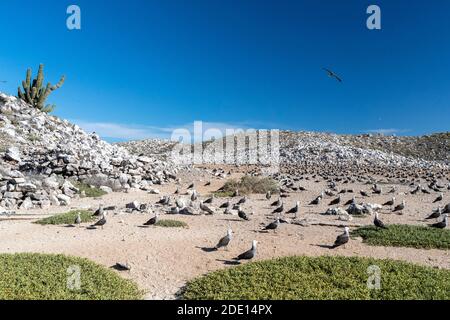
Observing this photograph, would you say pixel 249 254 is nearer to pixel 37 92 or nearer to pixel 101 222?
pixel 101 222

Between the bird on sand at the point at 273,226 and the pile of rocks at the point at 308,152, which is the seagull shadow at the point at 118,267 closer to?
the bird on sand at the point at 273,226

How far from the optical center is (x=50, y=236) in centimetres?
1478

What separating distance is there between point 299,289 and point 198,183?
26.0 meters

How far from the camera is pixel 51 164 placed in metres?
28.9

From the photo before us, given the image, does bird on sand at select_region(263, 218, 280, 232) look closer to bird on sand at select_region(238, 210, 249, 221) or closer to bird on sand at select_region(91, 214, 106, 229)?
bird on sand at select_region(238, 210, 249, 221)

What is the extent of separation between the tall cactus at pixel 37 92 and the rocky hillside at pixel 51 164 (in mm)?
3573

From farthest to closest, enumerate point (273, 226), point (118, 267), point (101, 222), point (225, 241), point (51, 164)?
point (51, 164), point (101, 222), point (273, 226), point (225, 241), point (118, 267)

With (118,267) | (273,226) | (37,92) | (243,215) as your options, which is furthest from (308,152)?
(118,267)

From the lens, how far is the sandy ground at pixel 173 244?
11508 mm

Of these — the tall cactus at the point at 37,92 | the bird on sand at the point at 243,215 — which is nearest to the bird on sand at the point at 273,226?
the bird on sand at the point at 243,215

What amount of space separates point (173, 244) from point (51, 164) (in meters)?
18.7

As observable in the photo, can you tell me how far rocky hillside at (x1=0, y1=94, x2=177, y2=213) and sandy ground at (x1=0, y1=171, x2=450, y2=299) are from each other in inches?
114
